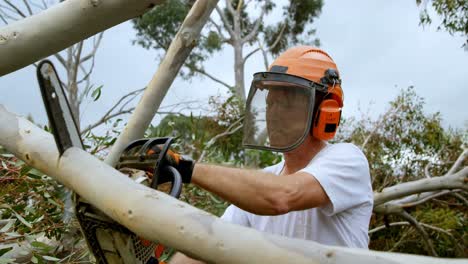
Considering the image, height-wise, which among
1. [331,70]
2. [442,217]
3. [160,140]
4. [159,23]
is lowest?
[442,217]

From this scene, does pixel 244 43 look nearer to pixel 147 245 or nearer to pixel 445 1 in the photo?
pixel 445 1

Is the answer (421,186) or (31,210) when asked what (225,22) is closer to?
(421,186)

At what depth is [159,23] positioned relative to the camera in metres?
20.8

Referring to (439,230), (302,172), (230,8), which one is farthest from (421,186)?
(230,8)

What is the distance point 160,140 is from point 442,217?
799cm

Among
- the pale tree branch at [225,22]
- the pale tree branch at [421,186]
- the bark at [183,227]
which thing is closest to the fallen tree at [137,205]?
the bark at [183,227]

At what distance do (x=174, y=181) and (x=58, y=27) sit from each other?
525 millimetres

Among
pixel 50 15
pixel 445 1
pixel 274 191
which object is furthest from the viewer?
pixel 445 1

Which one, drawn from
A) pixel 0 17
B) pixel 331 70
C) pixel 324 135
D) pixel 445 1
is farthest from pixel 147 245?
pixel 445 1

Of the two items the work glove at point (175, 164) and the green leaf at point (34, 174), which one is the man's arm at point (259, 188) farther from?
the green leaf at point (34, 174)

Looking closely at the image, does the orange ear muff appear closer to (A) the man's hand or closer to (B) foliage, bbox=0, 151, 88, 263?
(A) the man's hand

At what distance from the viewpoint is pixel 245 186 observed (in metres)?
2.12

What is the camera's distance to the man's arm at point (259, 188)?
81.0 inches

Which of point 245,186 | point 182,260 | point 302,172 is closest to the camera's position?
point 245,186
